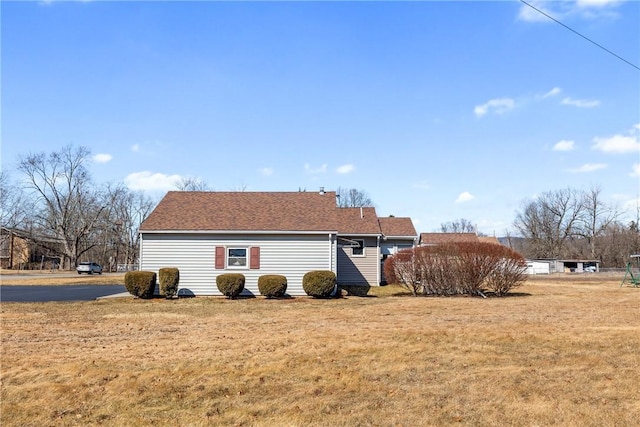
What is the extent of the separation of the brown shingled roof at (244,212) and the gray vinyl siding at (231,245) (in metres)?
0.42

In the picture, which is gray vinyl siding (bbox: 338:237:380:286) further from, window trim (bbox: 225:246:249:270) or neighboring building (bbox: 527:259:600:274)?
neighboring building (bbox: 527:259:600:274)

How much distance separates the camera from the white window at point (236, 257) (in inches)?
823

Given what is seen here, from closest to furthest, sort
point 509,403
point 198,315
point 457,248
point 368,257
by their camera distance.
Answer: point 509,403
point 198,315
point 457,248
point 368,257

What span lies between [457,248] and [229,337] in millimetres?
12769

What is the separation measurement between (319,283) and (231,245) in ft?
13.4

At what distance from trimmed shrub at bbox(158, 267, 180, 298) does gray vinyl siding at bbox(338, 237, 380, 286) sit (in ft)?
32.4

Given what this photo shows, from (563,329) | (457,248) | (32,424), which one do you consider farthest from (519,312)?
(32,424)

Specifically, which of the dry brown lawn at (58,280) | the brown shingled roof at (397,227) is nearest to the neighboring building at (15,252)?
the dry brown lawn at (58,280)

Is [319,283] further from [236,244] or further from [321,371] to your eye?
[321,371]

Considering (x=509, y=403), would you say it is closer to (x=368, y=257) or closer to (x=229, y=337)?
(x=229, y=337)

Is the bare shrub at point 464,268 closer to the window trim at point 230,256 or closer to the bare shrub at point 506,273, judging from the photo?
the bare shrub at point 506,273

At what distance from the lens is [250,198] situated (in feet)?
79.5

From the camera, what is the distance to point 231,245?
20953mm

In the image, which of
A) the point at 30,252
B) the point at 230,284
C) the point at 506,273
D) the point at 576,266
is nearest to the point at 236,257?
the point at 230,284
